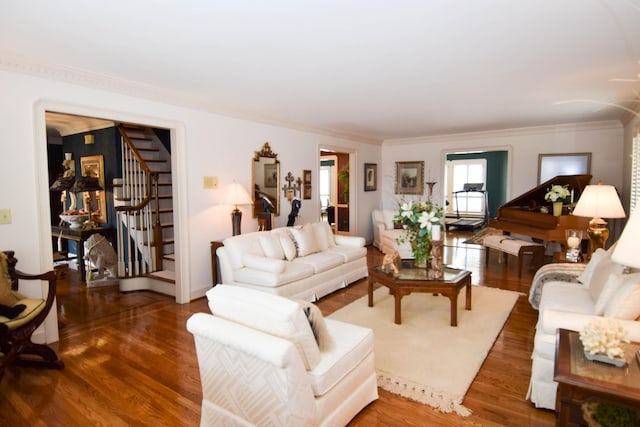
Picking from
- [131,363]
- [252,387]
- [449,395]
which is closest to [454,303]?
[449,395]

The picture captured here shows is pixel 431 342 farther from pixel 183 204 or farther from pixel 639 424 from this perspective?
pixel 183 204

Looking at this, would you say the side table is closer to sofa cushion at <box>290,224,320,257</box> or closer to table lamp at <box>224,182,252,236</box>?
sofa cushion at <box>290,224,320,257</box>

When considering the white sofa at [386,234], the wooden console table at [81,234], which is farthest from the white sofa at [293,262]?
the wooden console table at [81,234]

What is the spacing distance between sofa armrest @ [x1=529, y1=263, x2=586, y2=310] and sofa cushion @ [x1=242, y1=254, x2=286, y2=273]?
2711 mm

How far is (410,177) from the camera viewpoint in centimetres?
860

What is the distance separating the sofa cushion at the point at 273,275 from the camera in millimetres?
4000

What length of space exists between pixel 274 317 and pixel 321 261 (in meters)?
2.79

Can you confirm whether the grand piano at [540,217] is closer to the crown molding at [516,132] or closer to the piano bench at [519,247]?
the piano bench at [519,247]

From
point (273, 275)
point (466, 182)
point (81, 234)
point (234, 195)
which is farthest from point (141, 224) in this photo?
point (466, 182)

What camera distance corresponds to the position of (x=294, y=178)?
6309 mm

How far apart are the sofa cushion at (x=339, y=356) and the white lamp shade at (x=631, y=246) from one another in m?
1.42

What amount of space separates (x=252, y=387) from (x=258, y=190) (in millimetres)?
3899

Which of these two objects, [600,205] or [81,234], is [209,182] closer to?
[81,234]

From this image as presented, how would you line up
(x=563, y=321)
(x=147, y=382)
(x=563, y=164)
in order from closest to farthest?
(x=563, y=321) < (x=147, y=382) < (x=563, y=164)
